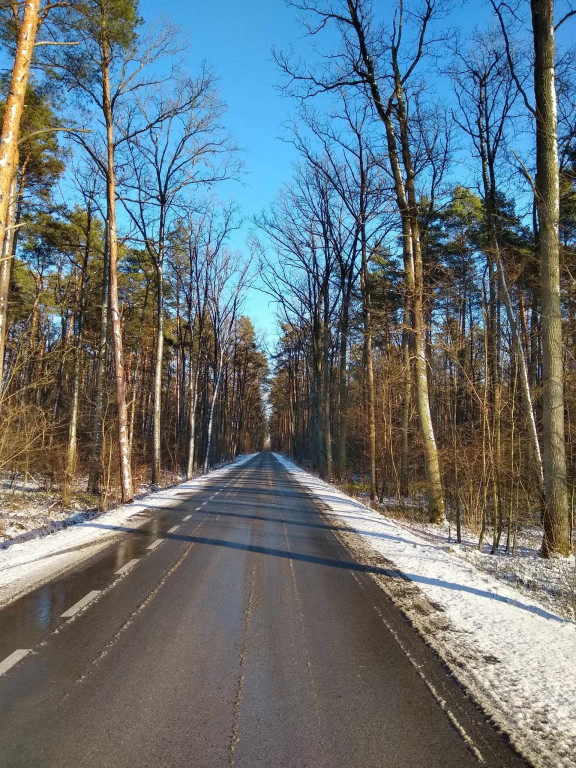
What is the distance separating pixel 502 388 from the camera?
10.3 meters

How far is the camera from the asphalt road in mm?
2750

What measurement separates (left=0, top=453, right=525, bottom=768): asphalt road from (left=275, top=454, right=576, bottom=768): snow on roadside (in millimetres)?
201

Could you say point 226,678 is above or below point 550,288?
below

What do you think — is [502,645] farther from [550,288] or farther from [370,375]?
[370,375]

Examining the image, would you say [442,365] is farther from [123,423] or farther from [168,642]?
[168,642]

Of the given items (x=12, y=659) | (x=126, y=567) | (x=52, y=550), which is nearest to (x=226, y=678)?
(x=12, y=659)

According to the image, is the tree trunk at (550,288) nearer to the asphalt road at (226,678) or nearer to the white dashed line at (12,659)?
the asphalt road at (226,678)

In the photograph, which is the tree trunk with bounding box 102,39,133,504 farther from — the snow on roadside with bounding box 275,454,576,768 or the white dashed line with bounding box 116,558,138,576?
the snow on roadside with bounding box 275,454,576,768

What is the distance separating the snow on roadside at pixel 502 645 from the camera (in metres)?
3.03

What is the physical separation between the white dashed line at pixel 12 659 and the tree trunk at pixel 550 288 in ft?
26.0

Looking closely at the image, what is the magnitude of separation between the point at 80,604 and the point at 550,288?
8594 millimetres

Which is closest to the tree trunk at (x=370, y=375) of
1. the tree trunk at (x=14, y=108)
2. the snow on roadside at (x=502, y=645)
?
the snow on roadside at (x=502, y=645)

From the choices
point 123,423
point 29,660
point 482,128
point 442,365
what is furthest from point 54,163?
point 29,660

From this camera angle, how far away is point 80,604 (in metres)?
5.15
